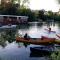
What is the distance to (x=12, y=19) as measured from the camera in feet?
24.8

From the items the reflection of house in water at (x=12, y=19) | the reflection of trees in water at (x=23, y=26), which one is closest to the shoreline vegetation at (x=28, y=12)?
the reflection of house in water at (x=12, y=19)

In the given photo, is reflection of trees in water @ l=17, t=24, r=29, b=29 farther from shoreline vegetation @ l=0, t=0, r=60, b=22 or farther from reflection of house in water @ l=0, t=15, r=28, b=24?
shoreline vegetation @ l=0, t=0, r=60, b=22

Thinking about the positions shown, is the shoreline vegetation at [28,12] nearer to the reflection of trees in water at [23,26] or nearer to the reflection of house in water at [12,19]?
the reflection of house in water at [12,19]

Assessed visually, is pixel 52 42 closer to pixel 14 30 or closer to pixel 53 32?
pixel 53 32

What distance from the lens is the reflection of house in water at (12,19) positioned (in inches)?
282

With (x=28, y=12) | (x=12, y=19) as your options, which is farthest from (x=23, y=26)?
(x=28, y=12)

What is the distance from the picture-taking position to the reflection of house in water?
7.17m

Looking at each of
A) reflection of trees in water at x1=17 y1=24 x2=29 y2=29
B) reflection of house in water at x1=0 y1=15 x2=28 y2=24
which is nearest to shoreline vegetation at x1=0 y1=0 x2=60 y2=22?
reflection of house in water at x1=0 y1=15 x2=28 y2=24

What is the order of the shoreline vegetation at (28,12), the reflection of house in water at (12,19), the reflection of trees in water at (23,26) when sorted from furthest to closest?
the reflection of trees in water at (23,26), the reflection of house in water at (12,19), the shoreline vegetation at (28,12)

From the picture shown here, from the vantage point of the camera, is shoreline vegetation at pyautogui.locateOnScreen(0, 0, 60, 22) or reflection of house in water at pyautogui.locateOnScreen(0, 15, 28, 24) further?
reflection of house in water at pyautogui.locateOnScreen(0, 15, 28, 24)

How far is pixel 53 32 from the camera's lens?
21.5 feet

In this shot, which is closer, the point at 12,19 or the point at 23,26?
the point at 12,19

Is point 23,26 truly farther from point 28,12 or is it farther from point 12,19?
point 28,12

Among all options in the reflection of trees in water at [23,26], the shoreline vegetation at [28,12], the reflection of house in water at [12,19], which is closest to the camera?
the shoreline vegetation at [28,12]
